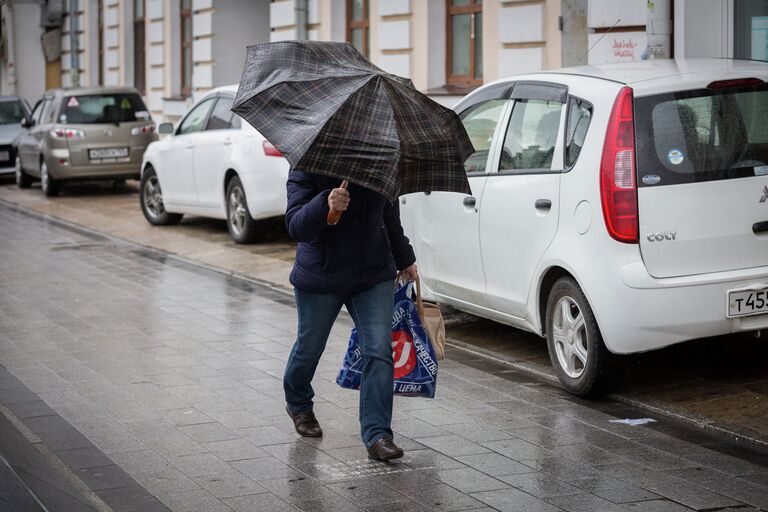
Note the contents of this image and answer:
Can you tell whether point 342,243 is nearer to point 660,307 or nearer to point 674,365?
point 660,307

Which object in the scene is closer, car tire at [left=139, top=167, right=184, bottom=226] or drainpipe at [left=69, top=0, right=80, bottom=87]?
car tire at [left=139, top=167, right=184, bottom=226]

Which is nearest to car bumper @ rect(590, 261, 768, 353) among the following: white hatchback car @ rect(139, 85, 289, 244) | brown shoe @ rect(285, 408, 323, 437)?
brown shoe @ rect(285, 408, 323, 437)

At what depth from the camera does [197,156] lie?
1512cm

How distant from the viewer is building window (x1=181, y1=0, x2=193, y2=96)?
87.4 feet

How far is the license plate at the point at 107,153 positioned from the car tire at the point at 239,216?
668 centimetres

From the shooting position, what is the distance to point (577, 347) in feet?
23.4

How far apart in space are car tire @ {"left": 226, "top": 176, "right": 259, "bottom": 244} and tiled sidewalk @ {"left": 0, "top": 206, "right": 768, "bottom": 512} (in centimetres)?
426

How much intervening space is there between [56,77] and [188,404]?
31760 millimetres

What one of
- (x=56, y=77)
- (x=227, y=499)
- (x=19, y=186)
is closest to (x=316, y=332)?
(x=227, y=499)

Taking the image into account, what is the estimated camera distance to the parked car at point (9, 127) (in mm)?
24766

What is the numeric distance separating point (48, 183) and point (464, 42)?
7.66m

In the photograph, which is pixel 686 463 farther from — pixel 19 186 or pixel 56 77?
pixel 56 77

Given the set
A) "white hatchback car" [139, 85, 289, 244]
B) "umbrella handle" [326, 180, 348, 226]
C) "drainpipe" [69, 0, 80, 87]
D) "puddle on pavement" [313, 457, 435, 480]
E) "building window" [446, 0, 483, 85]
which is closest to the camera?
"umbrella handle" [326, 180, 348, 226]

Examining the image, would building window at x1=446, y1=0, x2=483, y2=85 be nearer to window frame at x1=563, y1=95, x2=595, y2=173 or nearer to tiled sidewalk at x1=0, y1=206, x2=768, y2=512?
tiled sidewalk at x1=0, y1=206, x2=768, y2=512
